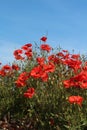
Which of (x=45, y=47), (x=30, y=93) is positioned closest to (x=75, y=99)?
→ (x=30, y=93)

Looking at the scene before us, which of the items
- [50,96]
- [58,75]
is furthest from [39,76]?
[58,75]

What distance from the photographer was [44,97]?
23.5 ft

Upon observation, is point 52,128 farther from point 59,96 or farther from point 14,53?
point 14,53

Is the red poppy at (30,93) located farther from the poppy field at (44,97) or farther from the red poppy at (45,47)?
the red poppy at (45,47)

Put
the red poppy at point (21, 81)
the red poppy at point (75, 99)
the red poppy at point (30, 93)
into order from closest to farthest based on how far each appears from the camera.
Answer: the red poppy at point (75, 99) → the red poppy at point (30, 93) → the red poppy at point (21, 81)

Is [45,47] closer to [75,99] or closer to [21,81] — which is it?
[21,81]

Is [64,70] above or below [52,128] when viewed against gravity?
above

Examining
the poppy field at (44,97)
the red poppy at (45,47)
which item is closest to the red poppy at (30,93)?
the poppy field at (44,97)

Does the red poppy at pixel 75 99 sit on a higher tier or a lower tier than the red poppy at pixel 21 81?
lower

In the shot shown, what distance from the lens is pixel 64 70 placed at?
873 centimetres

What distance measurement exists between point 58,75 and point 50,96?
3.52ft

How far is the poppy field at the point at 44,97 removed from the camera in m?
6.62

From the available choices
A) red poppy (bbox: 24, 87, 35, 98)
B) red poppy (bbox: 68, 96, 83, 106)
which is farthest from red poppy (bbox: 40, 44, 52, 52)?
red poppy (bbox: 68, 96, 83, 106)

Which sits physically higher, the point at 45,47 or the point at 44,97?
the point at 45,47
